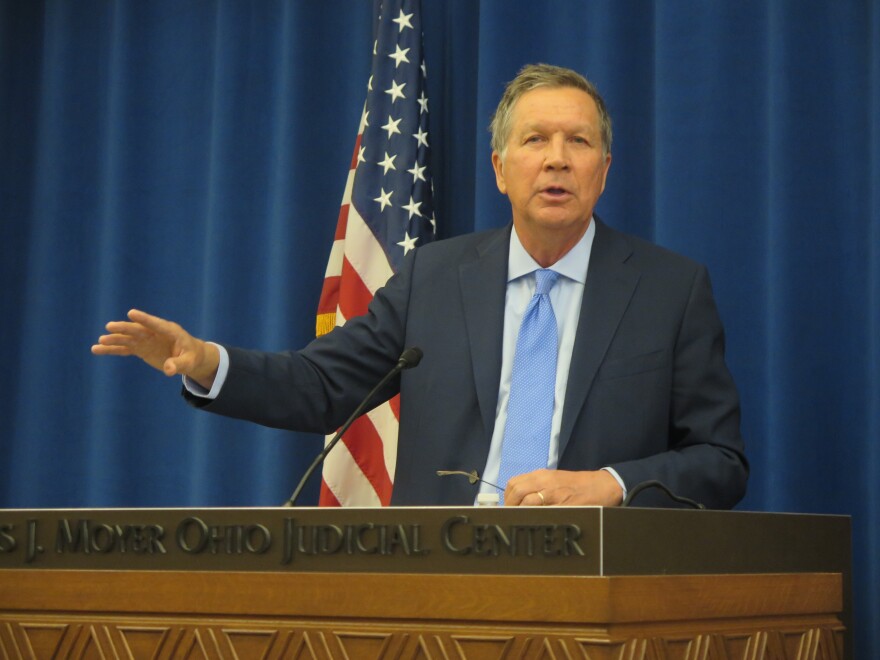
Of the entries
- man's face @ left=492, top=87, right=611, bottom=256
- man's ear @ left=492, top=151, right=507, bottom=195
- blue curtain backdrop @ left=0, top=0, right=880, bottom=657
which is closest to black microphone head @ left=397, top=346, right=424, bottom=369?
man's face @ left=492, top=87, right=611, bottom=256

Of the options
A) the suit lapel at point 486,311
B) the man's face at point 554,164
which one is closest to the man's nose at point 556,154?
the man's face at point 554,164

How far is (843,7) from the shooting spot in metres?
3.68

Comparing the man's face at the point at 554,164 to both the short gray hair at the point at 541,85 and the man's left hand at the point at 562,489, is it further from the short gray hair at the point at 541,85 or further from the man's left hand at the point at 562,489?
the man's left hand at the point at 562,489

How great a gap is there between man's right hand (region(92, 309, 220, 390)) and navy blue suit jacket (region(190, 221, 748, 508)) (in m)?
0.14

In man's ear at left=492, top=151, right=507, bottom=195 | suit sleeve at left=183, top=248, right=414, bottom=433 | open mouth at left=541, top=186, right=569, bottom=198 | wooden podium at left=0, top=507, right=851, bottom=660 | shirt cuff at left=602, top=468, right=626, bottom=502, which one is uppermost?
man's ear at left=492, top=151, right=507, bottom=195

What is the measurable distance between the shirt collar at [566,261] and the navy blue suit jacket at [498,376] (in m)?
0.03

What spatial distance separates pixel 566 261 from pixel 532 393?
39cm

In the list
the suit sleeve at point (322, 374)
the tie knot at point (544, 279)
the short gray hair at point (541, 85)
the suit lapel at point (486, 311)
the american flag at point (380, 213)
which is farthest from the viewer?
the american flag at point (380, 213)

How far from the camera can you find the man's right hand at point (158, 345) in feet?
7.59

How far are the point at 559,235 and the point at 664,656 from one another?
1.43 meters

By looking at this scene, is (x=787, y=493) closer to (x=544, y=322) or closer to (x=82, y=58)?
(x=544, y=322)

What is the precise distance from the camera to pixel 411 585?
183 centimetres

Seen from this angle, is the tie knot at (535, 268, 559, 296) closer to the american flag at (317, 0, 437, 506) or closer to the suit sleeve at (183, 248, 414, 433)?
the suit sleeve at (183, 248, 414, 433)

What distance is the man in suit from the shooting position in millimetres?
2758
